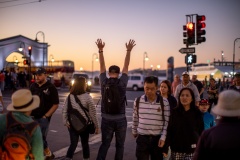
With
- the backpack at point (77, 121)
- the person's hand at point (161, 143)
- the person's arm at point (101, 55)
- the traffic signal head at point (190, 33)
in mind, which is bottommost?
the person's hand at point (161, 143)

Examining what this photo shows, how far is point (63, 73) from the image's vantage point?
A: 143 feet

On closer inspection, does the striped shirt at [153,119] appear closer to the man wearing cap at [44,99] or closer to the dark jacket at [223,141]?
the dark jacket at [223,141]

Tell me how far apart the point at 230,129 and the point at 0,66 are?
50838 mm

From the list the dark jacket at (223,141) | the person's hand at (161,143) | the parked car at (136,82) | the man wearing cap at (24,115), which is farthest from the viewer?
the parked car at (136,82)

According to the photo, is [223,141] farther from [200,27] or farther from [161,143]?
[200,27]

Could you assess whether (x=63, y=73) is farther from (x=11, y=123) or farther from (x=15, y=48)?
(x=11, y=123)

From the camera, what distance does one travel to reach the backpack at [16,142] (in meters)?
3.36

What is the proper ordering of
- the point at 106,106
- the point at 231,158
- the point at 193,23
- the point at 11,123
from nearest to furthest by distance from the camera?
the point at 231,158 < the point at 11,123 < the point at 106,106 < the point at 193,23

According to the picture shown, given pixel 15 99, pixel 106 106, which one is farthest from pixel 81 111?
pixel 15 99

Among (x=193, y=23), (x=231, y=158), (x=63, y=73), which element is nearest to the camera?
(x=231, y=158)

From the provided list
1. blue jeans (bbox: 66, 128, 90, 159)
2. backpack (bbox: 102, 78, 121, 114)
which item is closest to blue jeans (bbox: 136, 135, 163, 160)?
backpack (bbox: 102, 78, 121, 114)

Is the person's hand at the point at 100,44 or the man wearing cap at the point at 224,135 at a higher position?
the person's hand at the point at 100,44

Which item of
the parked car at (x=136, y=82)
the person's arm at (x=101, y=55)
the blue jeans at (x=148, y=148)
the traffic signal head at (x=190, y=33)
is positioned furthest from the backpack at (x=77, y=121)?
the parked car at (x=136, y=82)

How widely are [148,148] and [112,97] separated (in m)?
1.16
